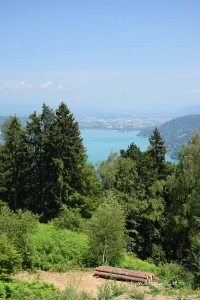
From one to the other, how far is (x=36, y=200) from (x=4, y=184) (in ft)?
10.9

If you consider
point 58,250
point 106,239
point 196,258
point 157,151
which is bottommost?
point 58,250

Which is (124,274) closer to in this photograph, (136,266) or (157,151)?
(136,266)

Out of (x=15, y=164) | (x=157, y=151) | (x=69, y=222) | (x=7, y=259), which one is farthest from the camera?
(x=157, y=151)

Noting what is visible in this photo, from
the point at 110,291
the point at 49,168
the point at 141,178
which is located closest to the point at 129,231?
the point at 141,178

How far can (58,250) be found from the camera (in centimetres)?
2116

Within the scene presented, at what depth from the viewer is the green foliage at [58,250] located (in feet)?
67.0

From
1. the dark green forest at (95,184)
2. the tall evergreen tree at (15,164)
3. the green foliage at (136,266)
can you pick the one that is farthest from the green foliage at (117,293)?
the tall evergreen tree at (15,164)

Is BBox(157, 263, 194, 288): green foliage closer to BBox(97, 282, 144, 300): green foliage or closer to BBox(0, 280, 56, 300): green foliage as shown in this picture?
BBox(97, 282, 144, 300): green foliage

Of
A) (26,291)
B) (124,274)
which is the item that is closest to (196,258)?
(124,274)

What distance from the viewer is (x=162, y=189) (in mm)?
33500

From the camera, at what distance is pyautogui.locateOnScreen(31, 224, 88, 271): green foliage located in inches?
804

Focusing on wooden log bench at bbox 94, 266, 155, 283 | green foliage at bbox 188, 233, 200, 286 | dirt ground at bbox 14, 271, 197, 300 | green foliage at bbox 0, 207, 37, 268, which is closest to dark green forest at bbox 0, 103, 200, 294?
green foliage at bbox 0, 207, 37, 268

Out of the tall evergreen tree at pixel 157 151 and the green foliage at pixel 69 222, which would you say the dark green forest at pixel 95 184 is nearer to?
the tall evergreen tree at pixel 157 151

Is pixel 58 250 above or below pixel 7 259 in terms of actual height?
below
